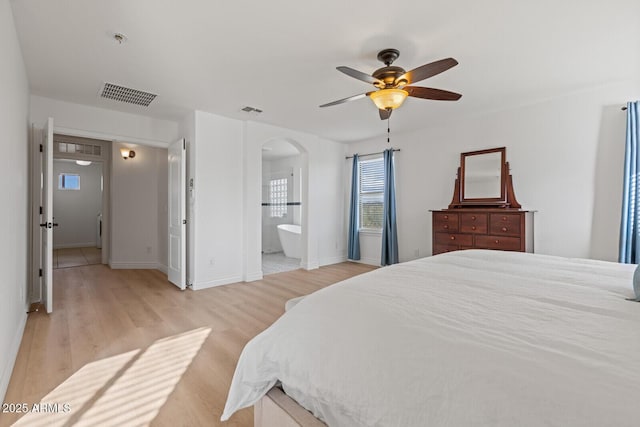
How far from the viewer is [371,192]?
591 cm

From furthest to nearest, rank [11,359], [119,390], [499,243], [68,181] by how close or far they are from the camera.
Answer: [68,181], [499,243], [11,359], [119,390]

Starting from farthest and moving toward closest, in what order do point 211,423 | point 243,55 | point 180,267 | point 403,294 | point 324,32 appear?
point 180,267
point 243,55
point 324,32
point 211,423
point 403,294

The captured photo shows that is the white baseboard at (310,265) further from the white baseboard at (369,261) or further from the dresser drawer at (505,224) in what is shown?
the dresser drawer at (505,224)

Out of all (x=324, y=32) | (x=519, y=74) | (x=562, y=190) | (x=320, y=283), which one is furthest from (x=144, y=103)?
(x=562, y=190)

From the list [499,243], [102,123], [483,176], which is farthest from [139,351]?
[483,176]

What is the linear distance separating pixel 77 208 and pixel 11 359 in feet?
24.7

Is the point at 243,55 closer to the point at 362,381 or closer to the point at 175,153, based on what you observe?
the point at 175,153

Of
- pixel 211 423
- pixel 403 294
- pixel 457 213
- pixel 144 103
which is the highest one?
pixel 144 103

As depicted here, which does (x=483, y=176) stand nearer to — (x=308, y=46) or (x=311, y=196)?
(x=311, y=196)

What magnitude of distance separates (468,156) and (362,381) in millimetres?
4375

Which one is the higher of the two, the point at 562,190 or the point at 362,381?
the point at 562,190

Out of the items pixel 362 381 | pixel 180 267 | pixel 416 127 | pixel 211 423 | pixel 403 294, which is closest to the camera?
pixel 362 381

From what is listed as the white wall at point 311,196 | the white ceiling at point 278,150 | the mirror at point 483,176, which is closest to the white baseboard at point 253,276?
the white wall at point 311,196

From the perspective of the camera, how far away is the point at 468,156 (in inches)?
177
